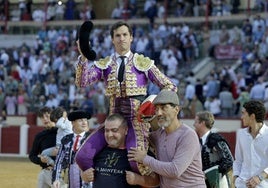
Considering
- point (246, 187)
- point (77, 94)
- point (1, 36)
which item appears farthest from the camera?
point (1, 36)

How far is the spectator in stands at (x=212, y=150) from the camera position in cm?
683

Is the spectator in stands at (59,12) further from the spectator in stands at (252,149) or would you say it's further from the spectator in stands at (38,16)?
the spectator in stands at (252,149)

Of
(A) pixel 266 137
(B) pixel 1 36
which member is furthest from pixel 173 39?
(A) pixel 266 137

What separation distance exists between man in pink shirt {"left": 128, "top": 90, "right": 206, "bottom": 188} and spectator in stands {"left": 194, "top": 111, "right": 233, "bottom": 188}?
1.88m

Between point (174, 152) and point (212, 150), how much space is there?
2075 mm

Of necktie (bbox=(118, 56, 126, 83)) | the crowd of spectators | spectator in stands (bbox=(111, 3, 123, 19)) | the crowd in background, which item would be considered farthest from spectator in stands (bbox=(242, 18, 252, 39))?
necktie (bbox=(118, 56, 126, 83))

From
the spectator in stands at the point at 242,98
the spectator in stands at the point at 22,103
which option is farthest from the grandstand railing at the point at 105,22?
the spectator in stands at the point at 242,98

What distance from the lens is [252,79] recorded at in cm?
1923

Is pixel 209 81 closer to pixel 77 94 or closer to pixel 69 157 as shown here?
pixel 77 94

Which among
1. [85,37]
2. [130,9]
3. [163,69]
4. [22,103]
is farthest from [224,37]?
[85,37]

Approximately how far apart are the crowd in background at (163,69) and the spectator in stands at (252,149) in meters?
11.9

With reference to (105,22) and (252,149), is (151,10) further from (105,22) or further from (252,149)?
(252,149)

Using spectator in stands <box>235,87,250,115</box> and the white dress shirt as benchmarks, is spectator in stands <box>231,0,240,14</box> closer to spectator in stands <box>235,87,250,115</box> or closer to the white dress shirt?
spectator in stands <box>235,87,250,115</box>

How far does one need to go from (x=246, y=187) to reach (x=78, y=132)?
1.46 metres
